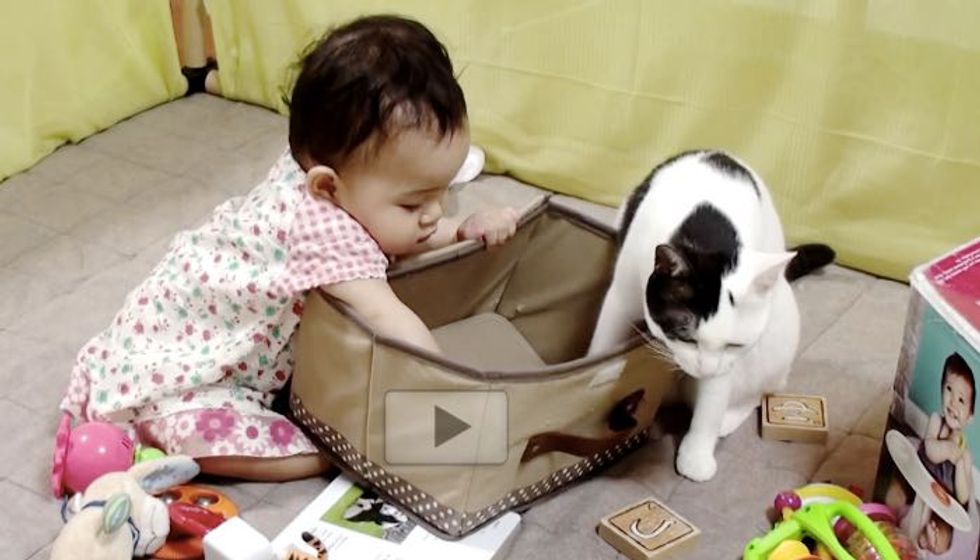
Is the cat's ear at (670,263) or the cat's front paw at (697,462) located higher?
the cat's ear at (670,263)

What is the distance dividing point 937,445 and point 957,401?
0.06m

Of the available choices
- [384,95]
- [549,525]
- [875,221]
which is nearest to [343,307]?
[384,95]

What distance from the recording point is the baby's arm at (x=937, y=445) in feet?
3.46

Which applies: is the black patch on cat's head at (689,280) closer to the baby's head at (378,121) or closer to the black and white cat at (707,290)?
the black and white cat at (707,290)

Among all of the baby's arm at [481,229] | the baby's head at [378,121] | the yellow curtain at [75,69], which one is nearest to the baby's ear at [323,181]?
the baby's head at [378,121]

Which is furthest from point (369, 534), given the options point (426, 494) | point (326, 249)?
point (326, 249)

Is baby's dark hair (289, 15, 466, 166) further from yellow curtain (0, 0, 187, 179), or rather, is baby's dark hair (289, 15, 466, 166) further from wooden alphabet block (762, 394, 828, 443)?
yellow curtain (0, 0, 187, 179)

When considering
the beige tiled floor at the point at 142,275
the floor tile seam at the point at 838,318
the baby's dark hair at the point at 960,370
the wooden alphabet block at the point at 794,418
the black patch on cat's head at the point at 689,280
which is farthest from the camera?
the floor tile seam at the point at 838,318

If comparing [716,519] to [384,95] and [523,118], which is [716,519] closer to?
[384,95]

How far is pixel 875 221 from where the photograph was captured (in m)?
1.65

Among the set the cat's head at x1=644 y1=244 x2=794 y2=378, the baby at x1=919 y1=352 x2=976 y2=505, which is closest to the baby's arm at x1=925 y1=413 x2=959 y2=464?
the baby at x1=919 y1=352 x2=976 y2=505

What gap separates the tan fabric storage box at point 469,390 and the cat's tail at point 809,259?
13.1 inches

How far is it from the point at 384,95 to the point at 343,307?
0.71ft

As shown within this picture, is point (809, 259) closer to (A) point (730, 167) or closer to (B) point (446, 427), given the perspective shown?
(A) point (730, 167)
